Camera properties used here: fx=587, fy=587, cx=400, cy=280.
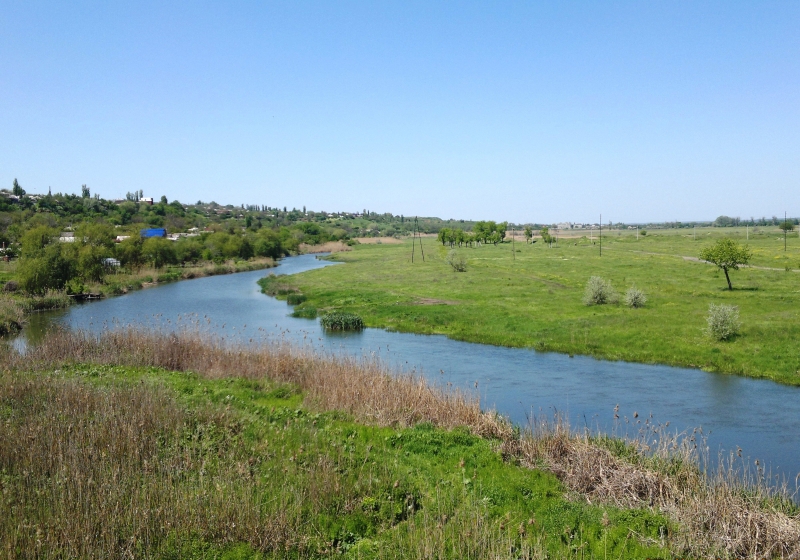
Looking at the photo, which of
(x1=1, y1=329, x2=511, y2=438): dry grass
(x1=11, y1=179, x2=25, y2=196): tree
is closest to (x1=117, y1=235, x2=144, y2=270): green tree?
(x1=1, y1=329, x2=511, y2=438): dry grass

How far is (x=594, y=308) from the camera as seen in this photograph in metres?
39.4

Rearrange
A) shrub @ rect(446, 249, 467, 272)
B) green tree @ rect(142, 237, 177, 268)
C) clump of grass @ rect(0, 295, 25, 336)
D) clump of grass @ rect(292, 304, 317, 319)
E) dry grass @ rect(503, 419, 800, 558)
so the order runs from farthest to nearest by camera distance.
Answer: green tree @ rect(142, 237, 177, 268) < shrub @ rect(446, 249, 467, 272) < clump of grass @ rect(292, 304, 317, 319) < clump of grass @ rect(0, 295, 25, 336) < dry grass @ rect(503, 419, 800, 558)

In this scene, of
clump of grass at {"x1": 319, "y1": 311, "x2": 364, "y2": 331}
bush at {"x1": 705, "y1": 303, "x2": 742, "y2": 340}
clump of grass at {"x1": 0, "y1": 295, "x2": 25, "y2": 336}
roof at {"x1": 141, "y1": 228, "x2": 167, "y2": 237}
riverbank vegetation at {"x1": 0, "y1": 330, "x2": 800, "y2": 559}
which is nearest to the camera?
riverbank vegetation at {"x1": 0, "y1": 330, "x2": 800, "y2": 559}

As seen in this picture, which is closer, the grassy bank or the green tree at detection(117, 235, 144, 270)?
the grassy bank

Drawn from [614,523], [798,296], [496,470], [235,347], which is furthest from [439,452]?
[798,296]

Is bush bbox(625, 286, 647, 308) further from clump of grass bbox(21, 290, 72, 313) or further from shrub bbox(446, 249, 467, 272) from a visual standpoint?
clump of grass bbox(21, 290, 72, 313)

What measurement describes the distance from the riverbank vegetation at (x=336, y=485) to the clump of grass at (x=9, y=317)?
2210cm

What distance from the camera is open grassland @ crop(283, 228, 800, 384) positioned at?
28.2 m

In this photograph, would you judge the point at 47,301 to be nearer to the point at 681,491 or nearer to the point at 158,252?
the point at 158,252

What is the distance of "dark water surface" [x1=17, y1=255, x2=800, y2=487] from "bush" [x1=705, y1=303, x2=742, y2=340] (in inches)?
175

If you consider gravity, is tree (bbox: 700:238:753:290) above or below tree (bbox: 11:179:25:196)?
below

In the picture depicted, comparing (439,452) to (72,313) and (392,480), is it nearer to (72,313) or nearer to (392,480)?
(392,480)

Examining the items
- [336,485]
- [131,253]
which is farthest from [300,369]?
[131,253]

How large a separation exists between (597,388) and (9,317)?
111 feet
